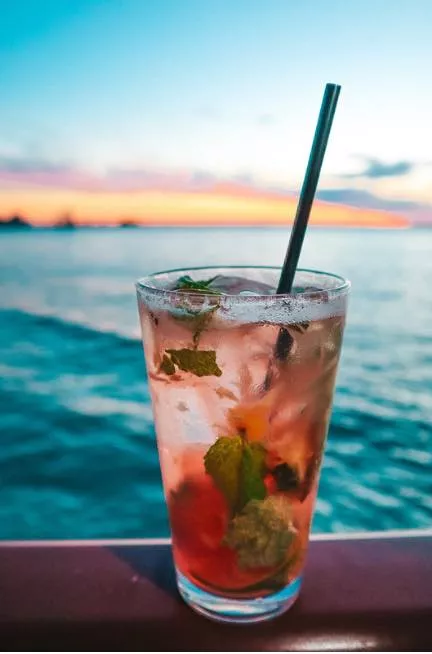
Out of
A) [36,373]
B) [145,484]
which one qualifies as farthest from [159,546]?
[36,373]

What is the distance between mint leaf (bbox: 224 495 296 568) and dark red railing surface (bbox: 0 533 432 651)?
0.07 m

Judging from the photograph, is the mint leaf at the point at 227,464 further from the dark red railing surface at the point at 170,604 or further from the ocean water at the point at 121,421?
the ocean water at the point at 121,421

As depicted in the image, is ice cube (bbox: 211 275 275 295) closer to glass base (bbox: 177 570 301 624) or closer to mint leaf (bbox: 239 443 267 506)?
mint leaf (bbox: 239 443 267 506)

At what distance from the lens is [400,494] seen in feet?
11.9

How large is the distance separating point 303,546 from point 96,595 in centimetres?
27

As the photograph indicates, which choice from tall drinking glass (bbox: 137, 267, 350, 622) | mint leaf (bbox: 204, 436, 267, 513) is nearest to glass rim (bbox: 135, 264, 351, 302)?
tall drinking glass (bbox: 137, 267, 350, 622)

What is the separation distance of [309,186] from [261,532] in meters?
0.41

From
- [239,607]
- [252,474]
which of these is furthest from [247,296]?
[239,607]

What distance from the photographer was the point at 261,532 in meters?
0.86

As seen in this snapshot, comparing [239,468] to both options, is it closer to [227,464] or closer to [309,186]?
[227,464]

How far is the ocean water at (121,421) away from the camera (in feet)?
11.4

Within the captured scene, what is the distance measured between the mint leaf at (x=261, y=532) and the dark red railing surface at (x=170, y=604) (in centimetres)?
7

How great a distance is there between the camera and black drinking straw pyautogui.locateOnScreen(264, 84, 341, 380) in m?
0.85

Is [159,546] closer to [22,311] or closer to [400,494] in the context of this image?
[400,494]
